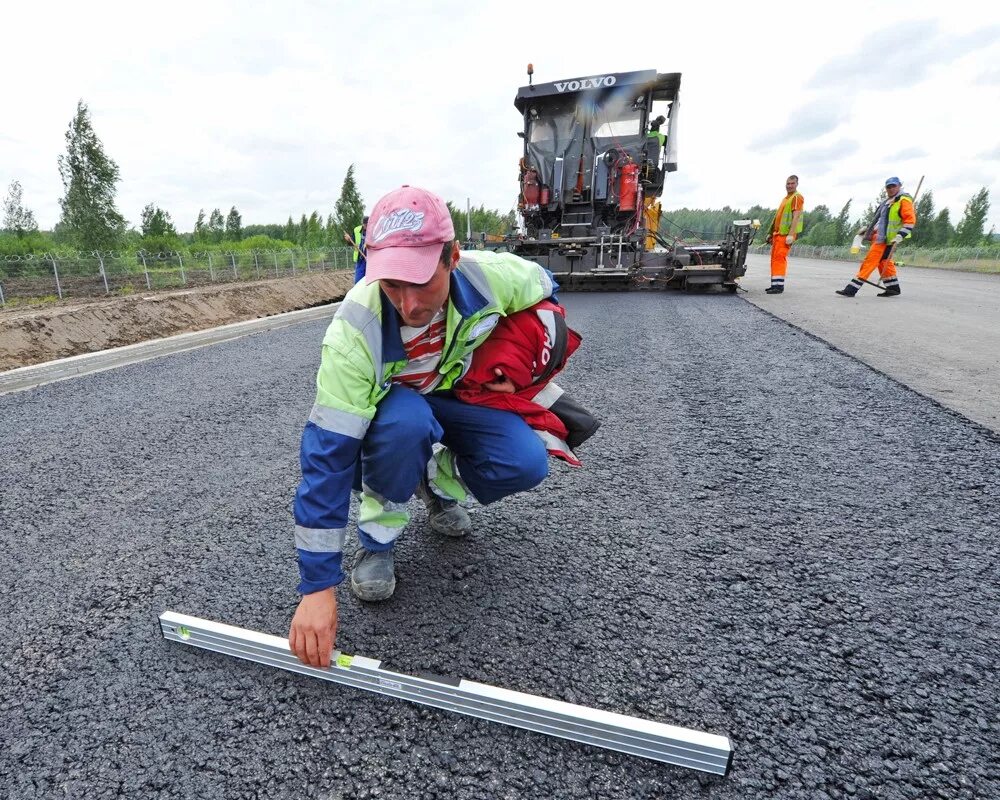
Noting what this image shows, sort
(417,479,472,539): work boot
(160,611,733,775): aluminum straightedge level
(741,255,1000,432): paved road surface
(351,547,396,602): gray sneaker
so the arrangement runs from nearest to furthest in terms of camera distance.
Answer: (160,611,733,775): aluminum straightedge level < (351,547,396,602): gray sneaker < (417,479,472,539): work boot < (741,255,1000,432): paved road surface

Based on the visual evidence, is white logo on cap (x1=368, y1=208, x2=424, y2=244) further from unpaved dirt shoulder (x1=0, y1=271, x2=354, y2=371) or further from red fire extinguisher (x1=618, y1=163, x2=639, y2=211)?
red fire extinguisher (x1=618, y1=163, x2=639, y2=211)

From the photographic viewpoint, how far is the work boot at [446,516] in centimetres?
192

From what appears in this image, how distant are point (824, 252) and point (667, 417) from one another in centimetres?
4764

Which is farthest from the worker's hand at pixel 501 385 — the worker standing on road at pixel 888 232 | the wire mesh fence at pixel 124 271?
the worker standing on road at pixel 888 232

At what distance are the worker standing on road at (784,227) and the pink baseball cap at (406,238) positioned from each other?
8.59 metres

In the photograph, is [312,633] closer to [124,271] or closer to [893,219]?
[893,219]

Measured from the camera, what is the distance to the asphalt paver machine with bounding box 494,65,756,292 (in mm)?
8445

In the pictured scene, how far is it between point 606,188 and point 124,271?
15.3 m

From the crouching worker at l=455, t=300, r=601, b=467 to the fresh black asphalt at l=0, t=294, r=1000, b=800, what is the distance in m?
0.44

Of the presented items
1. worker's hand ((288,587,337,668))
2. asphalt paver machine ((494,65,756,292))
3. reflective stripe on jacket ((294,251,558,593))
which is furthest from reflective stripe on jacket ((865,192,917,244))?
worker's hand ((288,587,337,668))

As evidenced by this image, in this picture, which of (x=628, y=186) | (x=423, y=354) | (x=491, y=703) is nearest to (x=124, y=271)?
(x=628, y=186)

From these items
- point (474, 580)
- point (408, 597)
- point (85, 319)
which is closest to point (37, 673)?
point (408, 597)

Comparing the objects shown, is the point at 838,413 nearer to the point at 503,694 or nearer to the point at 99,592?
the point at 503,694

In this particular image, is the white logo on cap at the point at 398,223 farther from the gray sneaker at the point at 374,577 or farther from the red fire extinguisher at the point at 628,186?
the red fire extinguisher at the point at 628,186
